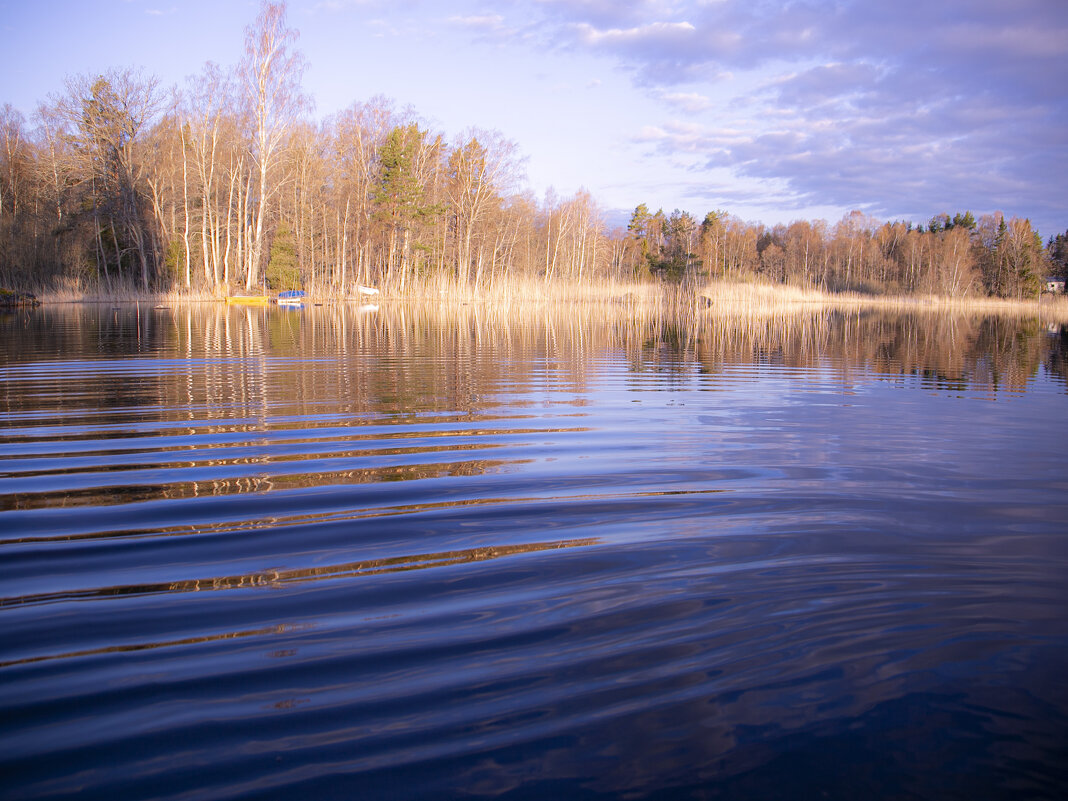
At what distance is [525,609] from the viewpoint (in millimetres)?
2143

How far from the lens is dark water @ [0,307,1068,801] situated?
1.47m

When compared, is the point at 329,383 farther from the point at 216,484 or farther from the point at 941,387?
the point at 941,387

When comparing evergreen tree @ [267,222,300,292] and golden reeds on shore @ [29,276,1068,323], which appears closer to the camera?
golden reeds on shore @ [29,276,1068,323]

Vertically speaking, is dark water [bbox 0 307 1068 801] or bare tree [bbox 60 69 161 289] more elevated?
bare tree [bbox 60 69 161 289]

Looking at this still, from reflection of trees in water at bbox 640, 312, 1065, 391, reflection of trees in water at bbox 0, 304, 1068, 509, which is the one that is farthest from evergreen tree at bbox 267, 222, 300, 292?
reflection of trees in water at bbox 640, 312, 1065, 391

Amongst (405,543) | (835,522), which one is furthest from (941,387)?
(405,543)

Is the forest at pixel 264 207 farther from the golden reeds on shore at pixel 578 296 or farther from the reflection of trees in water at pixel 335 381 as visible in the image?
the reflection of trees in water at pixel 335 381

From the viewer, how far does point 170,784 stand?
4.48 feet

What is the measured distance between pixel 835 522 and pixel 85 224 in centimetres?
3879

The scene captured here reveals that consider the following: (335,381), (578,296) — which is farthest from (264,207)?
(335,381)

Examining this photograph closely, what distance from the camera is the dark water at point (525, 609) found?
4.83 ft

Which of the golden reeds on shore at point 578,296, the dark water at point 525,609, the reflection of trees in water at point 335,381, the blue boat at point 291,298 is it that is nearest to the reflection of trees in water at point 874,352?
the reflection of trees in water at point 335,381

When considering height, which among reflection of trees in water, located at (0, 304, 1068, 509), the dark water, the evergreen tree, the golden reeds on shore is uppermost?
the evergreen tree

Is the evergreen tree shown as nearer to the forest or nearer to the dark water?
the forest
